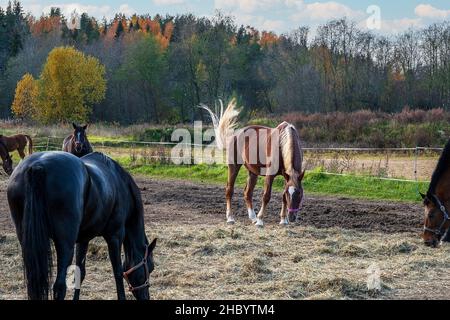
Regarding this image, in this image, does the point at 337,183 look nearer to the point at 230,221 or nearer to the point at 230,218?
the point at 230,218

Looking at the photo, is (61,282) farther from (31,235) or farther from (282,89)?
(282,89)

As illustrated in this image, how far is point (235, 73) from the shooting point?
147 ft

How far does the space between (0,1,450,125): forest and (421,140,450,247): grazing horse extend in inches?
993

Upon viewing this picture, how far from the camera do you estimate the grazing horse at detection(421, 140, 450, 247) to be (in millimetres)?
7023

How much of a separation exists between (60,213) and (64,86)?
3964 centimetres

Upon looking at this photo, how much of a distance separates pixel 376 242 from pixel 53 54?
1486 inches

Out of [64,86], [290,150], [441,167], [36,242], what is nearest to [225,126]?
[290,150]

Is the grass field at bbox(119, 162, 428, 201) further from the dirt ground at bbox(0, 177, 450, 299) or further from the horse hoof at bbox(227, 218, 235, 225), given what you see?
the horse hoof at bbox(227, 218, 235, 225)

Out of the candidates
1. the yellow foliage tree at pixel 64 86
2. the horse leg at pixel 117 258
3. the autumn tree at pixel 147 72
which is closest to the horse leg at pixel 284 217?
the horse leg at pixel 117 258

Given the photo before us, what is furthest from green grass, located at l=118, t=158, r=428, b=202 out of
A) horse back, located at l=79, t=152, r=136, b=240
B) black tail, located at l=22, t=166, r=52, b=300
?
black tail, located at l=22, t=166, r=52, b=300

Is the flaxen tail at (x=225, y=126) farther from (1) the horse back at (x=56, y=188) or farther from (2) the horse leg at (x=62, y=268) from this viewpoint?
(2) the horse leg at (x=62, y=268)

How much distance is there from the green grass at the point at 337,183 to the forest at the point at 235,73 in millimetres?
16717
